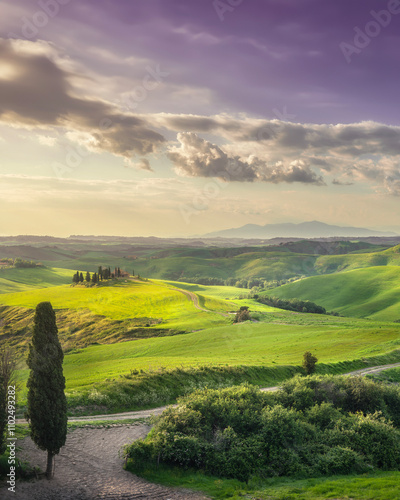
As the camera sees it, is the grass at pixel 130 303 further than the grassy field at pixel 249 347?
Yes

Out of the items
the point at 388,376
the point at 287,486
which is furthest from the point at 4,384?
the point at 388,376

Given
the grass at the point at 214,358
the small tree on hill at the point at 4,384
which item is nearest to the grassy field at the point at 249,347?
the grass at the point at 214,358

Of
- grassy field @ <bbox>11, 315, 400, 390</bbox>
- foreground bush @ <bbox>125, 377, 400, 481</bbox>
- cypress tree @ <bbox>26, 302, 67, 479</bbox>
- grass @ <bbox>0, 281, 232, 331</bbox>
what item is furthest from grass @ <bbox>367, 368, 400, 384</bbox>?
grass @ <bbox>0, 281, 232, 331</bbox>

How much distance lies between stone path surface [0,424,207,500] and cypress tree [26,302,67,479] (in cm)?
133

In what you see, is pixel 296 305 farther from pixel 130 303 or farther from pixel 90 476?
pixel 90 476

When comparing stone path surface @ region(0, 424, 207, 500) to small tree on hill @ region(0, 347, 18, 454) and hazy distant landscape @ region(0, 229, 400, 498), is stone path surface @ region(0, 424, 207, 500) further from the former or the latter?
small tree on hill @ region(0, 347, 18, 454)

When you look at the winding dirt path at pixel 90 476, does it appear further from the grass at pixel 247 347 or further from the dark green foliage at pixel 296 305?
the dark green foliage at pixel 296 305

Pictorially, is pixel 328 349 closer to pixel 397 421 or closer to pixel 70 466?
pixel 397 421

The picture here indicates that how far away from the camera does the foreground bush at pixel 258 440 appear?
25.2m

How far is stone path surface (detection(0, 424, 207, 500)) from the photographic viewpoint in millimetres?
20425

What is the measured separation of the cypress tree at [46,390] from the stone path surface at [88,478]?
1335 mm

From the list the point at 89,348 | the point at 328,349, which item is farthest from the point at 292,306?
the point at 89,348

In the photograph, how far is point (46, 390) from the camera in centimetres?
2267

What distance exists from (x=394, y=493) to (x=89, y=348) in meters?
80.7
